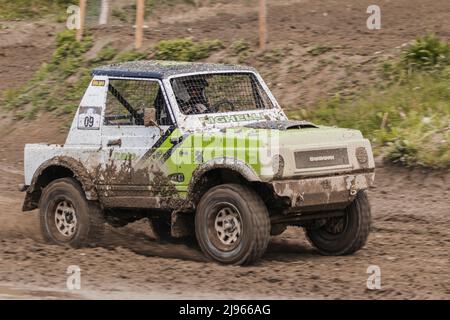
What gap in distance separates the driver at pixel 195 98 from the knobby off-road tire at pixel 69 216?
1.45 m

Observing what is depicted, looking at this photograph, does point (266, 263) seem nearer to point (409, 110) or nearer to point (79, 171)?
point (79, 171)

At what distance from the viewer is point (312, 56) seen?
1670 centimetres

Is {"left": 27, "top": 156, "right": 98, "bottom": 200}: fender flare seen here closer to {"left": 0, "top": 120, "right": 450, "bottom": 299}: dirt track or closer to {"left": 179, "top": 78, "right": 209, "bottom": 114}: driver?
{"left": 0, "top": 120, "right": 450, "bottom": 299}: dirt track

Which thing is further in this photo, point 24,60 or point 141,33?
point 24,60

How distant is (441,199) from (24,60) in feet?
35.2

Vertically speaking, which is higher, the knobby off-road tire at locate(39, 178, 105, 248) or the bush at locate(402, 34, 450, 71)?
the bush at locate(402, 34, 450, 71)

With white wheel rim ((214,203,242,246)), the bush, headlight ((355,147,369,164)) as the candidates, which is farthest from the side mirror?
the bush

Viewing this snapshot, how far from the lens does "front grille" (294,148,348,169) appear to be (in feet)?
31.1

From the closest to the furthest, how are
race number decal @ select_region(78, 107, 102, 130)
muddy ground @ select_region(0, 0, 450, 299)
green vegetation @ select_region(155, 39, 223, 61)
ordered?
muddy ground @ select_region(0, 0, 450, 299) < race number decal @ select_region(78, 107, 102, 130) < green vegetation @ select_region(155, 39, 223, 61)

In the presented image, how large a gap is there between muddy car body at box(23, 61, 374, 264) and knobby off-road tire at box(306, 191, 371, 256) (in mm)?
12

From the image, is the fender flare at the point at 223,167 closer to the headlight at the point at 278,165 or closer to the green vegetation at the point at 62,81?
the headlight at the point at 278,165

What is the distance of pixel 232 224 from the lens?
966cm

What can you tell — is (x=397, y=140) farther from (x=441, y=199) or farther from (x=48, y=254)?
(x=48, y=254)
